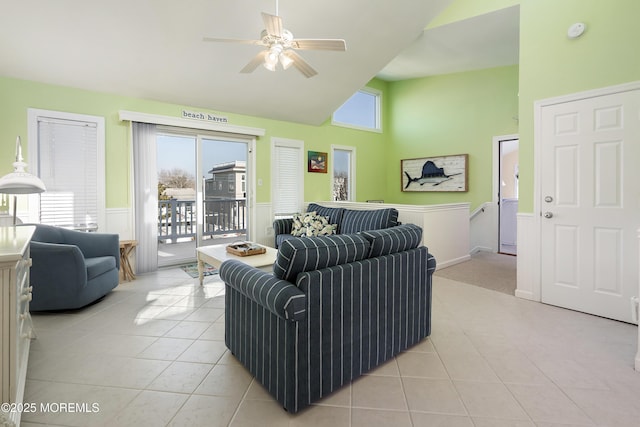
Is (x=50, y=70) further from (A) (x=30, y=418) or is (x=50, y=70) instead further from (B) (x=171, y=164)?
(A) (x=30, y=418)

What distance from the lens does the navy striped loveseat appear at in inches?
62.1

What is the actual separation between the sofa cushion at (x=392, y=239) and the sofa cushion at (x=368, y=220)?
6.03 feet

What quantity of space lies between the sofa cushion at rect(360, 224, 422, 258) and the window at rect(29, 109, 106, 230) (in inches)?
145

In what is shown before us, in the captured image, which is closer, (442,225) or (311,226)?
(442,225)

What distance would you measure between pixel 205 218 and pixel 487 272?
459 centimetres

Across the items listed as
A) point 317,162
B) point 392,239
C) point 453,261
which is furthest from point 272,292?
point 317,162

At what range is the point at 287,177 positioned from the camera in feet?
18.8

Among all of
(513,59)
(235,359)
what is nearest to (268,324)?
(235,359)

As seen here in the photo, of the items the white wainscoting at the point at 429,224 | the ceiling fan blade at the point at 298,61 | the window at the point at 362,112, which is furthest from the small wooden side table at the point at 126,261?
the window at the point at 362,112

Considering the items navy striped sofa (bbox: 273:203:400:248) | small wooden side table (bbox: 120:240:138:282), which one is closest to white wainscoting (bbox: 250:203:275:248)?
navy striped sofa (bbox: 273:203:400:248)

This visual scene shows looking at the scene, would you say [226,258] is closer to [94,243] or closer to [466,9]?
[94,243]

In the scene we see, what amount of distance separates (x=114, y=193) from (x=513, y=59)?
6.47 metres

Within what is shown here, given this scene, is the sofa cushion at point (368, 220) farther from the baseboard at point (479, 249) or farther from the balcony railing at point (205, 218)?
the baseboard at point (479, 249)

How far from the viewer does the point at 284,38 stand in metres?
2.46
